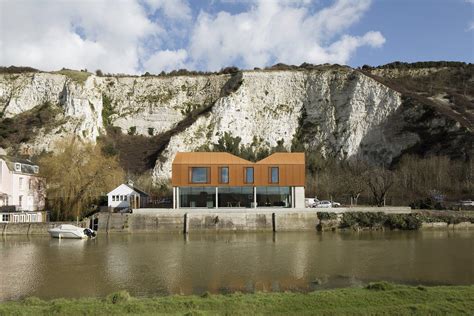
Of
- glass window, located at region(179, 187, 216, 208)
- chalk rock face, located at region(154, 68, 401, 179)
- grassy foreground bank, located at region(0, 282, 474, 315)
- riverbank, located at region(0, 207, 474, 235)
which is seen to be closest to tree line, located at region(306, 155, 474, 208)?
riverbank, located at region(0, 207, 474, 235)

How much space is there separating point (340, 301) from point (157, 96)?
78.1 meters

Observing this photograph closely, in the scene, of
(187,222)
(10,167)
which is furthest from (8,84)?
(187,222)

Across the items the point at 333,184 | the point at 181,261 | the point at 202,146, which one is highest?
the point at 202,146

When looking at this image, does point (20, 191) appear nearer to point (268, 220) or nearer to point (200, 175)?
point (200, 175)

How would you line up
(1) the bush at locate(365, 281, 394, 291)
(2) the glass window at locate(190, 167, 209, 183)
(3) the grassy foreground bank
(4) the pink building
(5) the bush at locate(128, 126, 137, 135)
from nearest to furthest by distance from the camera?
(3) the grassy foreground bank < (1) the bush at locate(365, 281, 394, 291) < (4) the pink building < (2) the glass window at locate(190, 167, 209, 183) < (5) the bush at locate(128, 126, 137, 135)

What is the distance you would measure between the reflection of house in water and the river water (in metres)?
5.65

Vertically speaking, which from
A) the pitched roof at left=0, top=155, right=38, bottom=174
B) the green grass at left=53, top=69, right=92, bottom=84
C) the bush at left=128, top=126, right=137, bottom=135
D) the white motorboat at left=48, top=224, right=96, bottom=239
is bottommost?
the white motorboat at left=48, top=224, right=96, bottom=239

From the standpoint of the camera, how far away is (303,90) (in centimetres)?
8194

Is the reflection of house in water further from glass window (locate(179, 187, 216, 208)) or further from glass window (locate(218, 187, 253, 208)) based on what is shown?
glass window (locate(218, 187, 253, 208))

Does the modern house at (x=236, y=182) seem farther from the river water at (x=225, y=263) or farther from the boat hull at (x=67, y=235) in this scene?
the boat hull at (x=67, y=235)

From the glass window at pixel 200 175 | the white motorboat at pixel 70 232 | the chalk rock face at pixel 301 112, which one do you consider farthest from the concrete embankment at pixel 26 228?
the chalk rock face at pixel 301 112

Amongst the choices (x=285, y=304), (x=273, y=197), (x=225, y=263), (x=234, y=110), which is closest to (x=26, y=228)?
(x=273, y=197)

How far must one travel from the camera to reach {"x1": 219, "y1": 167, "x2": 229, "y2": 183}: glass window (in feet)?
145

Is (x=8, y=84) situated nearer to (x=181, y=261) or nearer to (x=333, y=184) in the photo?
(x=333, y=184)
